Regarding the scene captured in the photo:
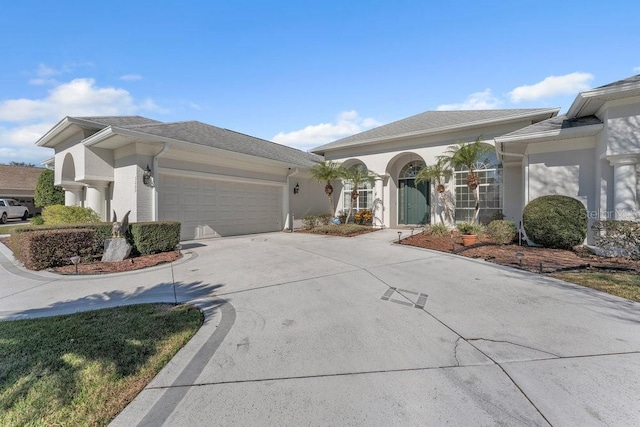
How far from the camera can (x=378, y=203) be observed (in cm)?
1612

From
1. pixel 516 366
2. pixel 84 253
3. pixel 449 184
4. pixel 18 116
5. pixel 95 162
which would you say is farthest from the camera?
pixel 18 116

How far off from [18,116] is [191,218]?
697 inches

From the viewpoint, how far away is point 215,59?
11039 mm

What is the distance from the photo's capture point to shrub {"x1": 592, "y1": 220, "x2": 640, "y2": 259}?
23.4ft

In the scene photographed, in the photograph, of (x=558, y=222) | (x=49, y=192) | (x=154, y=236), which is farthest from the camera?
(x=49, y=192)

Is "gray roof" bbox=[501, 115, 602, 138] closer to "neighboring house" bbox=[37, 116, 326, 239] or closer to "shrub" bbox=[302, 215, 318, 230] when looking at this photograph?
"shrub" bbox=[302, 215, 318, 230]

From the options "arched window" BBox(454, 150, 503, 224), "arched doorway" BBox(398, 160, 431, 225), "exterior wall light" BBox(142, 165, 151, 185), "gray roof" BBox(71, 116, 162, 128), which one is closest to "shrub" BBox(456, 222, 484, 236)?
"arched window" BBox(454, 150, 503, 224)

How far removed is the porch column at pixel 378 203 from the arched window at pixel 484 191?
12.8 feet

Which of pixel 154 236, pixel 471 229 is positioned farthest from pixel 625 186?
pixel 154 236

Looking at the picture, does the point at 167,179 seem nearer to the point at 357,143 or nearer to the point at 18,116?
the point at 357,143

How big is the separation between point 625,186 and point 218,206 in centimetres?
1381

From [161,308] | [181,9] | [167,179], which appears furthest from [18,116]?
[161,308]

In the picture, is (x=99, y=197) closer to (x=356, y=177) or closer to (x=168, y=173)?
(x=168, y=173)

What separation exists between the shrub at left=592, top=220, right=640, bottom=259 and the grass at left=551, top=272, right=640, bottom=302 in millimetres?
2200
